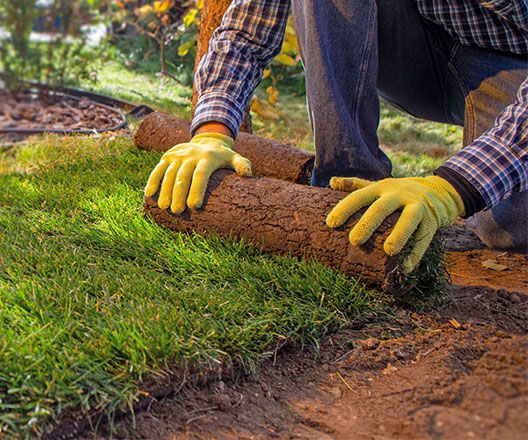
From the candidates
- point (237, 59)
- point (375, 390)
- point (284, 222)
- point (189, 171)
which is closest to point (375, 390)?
point (375, 390)

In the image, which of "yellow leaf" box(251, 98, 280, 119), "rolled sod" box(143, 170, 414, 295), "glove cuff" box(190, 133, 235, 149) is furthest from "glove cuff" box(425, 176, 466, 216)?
"yellow leaf" box(251, 98, 280, 119)

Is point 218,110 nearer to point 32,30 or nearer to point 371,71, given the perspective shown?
point 371,71

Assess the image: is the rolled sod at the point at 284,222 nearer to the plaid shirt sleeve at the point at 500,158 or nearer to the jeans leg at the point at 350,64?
the plaid shirt sleeve at the point at 500,158

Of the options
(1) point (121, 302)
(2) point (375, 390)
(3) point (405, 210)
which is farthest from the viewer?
(3) point (405, 210)

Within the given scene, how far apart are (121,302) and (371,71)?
173 cm

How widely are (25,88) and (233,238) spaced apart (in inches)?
198

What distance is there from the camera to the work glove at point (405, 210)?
1.71 meters

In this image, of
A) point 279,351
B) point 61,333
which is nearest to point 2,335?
point 61,333

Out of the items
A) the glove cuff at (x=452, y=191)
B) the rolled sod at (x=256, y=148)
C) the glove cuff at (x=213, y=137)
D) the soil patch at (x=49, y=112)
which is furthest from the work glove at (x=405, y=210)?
the soil patch at (x=49, y=112)

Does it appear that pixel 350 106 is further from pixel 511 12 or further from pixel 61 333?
pixel 61 333

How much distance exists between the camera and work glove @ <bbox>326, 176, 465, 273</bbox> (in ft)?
5.63

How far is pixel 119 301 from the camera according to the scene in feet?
5.43

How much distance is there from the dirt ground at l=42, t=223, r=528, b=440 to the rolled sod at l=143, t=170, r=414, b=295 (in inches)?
9.0

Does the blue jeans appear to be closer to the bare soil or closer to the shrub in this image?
the bare soil
